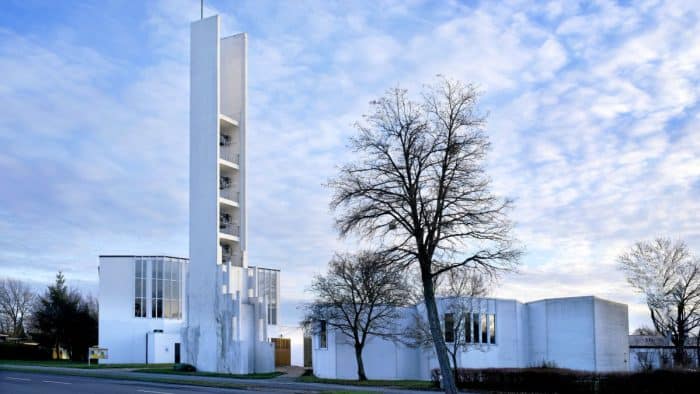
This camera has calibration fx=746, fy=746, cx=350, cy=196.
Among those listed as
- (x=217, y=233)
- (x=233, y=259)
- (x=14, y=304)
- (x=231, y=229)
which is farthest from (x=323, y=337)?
(x=14, y=304)

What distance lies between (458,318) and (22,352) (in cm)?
4768

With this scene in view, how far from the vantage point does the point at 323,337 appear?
44.2 metres

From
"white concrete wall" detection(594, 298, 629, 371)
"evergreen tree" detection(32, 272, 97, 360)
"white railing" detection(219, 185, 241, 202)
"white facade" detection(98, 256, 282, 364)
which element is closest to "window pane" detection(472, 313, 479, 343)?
"white concrete wall" detection(594, 298, 629, 371)

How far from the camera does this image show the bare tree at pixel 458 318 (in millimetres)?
39062

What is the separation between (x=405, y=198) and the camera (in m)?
22.2

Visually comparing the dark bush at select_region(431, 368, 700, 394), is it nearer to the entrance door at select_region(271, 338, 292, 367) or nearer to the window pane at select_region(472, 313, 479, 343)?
the window pane at select_region(472, 313, 479, 343)

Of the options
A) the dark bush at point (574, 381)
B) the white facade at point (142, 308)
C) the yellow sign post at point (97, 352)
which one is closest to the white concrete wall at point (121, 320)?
the white facade at point (142, 308)

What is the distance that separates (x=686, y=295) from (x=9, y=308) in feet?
253

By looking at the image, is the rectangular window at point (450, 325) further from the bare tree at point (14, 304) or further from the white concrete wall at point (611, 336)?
the bare tree at point (14, 304)

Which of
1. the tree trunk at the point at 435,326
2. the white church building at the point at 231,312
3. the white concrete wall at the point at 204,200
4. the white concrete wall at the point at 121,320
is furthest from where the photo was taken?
the white concrete wall at the point at 121,320

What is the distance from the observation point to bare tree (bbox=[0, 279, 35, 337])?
91.6 m

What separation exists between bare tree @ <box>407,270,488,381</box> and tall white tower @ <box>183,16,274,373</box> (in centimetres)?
1188

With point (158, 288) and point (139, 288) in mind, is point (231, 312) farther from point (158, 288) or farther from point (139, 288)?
point (158, 288)

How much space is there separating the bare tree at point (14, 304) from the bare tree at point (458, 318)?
220 feet
